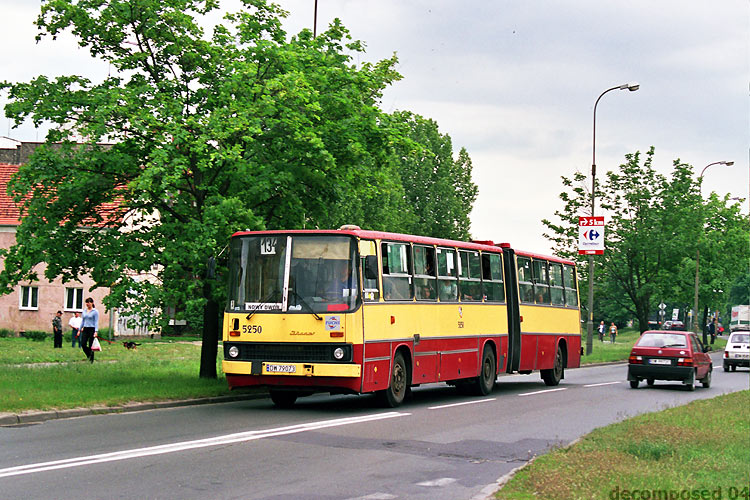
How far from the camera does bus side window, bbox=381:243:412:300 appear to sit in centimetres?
1839

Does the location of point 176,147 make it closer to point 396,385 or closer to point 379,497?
point 396,385

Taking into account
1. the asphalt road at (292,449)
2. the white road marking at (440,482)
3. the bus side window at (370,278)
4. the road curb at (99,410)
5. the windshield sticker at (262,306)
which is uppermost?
the bus side window at (370,278)

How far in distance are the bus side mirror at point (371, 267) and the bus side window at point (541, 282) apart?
30.1 ft

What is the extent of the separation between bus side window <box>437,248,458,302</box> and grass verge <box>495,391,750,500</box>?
6.22 meters

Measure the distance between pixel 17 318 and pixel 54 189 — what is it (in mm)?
37716

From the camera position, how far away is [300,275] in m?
17.3


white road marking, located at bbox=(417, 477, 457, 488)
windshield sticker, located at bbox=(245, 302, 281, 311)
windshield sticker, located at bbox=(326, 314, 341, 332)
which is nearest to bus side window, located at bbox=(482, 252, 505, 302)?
windshield sticker, located at bbox=(326, 314, 341, 332)

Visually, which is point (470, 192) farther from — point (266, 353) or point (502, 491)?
point (502, 491)

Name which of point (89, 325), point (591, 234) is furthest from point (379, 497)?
point (591, 234)

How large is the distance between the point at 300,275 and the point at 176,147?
407 centimetres

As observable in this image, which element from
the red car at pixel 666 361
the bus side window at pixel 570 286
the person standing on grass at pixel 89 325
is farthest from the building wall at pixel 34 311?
the red car at pixel 666 361

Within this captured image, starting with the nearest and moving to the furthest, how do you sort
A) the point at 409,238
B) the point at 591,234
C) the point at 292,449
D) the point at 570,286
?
the point at 292,449, the point at 409,238, the point at 570,286, the point at 591,234

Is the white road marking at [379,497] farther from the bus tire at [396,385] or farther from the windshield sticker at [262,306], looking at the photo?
the bus tire at [396,385]

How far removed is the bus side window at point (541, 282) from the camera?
26266 mm
